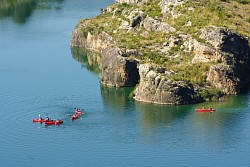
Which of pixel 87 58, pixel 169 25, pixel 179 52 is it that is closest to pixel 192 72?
pixel 179 52

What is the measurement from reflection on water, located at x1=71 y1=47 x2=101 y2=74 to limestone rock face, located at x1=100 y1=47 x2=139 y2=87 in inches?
624

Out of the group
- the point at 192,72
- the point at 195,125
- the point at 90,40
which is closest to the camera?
the point at 195,125

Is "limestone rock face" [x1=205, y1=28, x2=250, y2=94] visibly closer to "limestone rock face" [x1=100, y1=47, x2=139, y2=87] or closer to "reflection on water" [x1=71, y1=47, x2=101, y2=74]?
"limestone rock face" [x1=100, y1=47, x2=139, y2=87]

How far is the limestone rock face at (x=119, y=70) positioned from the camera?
13200 cm

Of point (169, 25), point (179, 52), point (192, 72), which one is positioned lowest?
point (192, 72)

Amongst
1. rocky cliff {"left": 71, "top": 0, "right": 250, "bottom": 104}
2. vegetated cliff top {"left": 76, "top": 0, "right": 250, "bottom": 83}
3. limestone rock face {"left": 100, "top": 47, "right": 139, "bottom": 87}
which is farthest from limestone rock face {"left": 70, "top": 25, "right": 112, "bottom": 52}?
limestone rock face {"left": 100, "top": 47, "right": 139, "bottom": 87}

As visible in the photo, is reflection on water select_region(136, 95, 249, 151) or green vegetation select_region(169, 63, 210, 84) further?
green vegetation select_region(169, 63, 210, 84)

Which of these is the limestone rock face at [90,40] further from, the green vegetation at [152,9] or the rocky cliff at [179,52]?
the green vegetation at [152,9]

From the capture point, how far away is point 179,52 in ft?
443

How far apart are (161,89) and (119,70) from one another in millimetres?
12650

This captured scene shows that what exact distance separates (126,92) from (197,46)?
46.3 ft

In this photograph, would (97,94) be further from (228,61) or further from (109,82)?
(228,61)

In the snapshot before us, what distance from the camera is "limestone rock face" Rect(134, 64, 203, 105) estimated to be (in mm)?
121938

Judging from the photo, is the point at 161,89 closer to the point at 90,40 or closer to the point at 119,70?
the point at 119,70
